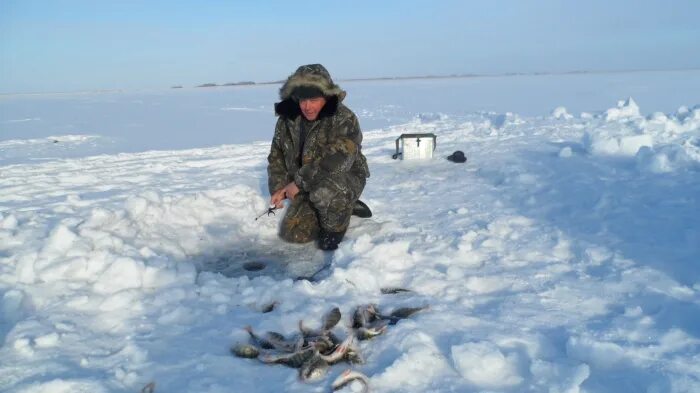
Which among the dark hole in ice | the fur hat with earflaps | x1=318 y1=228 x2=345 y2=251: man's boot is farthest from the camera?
x1=318 y1=228 x2=345 y2=251: man's boot

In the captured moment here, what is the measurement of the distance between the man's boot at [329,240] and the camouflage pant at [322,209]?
4 centimetres

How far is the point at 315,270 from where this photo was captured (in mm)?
3602

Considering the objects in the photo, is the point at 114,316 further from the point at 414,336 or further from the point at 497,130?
the point at 497,130

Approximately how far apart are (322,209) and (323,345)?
70.5 inches

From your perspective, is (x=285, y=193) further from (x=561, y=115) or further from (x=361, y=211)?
(x=561, y=115)

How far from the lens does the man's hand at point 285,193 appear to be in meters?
4.14

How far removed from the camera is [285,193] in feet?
13.8

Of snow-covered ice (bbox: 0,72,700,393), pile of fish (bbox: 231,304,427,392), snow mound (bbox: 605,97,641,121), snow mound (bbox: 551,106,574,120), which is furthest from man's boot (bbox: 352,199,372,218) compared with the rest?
snow mound (bbox: 551,106,574,120)

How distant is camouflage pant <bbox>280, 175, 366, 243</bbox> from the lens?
13.1 ft

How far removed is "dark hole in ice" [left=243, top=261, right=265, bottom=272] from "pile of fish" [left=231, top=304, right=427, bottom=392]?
1133mm

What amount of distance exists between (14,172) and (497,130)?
31.4 ft

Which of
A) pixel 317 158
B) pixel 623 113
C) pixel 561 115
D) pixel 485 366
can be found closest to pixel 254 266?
pixel 317 158

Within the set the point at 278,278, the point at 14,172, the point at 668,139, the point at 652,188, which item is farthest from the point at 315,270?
the point at 14,172

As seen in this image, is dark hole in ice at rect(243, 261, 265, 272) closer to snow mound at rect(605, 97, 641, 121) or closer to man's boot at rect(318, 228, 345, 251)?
man's boot at rect(318, 228, 345, 251)
